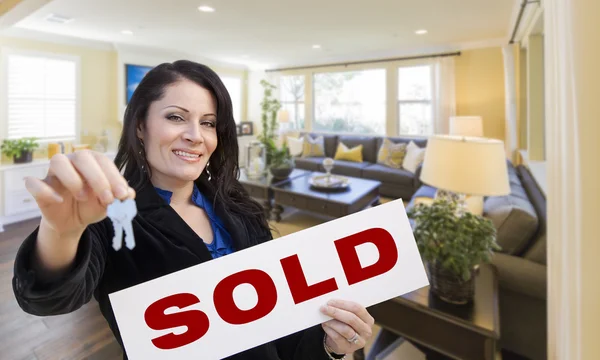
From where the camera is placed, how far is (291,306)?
1.91 ft

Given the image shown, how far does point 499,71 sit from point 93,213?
5947mm

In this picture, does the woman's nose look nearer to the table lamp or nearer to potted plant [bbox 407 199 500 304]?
potted plant [bbox 407 199 500 304]

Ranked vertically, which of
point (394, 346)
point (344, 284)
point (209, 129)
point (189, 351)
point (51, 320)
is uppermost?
point (209, 129)

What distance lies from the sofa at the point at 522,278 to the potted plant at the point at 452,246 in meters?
0.48

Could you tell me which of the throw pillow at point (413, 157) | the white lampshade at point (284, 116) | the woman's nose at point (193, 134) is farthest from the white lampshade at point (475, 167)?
the white lampshade at point (284, 116)

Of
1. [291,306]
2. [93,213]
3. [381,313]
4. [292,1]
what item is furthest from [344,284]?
[292,1]

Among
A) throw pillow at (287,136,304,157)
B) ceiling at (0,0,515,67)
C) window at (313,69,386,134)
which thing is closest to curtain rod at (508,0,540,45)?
ceiling at (0,0,515,67)

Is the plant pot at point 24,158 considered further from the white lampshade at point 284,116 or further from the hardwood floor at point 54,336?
the white lampshade at point 284,116

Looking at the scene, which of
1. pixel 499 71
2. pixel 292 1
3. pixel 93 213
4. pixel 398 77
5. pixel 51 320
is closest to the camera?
pixel 93 213

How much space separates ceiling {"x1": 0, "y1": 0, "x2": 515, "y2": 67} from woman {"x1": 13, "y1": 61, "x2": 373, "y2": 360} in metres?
2.79

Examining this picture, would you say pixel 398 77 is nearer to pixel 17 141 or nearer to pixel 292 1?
pixel 292 1

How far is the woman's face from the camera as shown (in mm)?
618

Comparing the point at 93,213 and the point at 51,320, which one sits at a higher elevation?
the point at 93,213

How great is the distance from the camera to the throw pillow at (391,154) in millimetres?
5238
